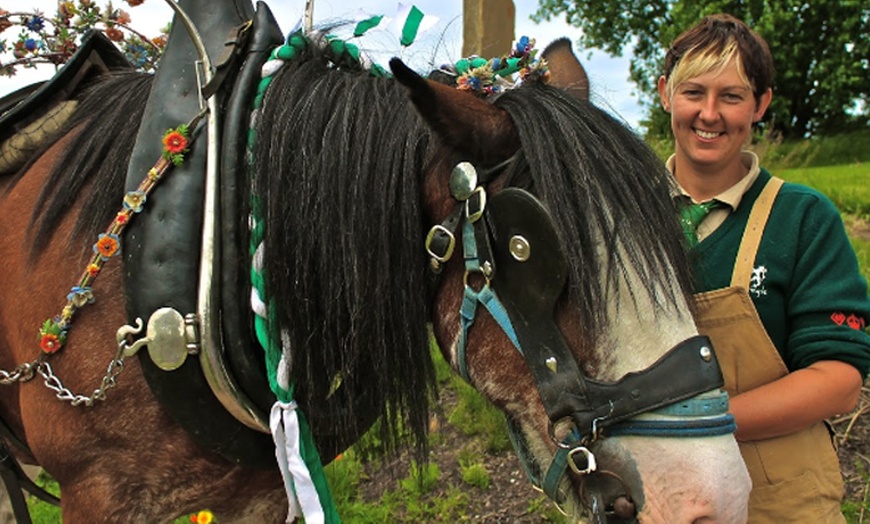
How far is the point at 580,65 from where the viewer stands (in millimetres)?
1782

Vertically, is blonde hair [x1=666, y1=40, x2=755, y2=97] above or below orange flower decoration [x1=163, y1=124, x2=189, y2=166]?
above

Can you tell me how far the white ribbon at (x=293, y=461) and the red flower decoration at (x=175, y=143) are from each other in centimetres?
58

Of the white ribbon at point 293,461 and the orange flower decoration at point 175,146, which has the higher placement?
the orange flower decoration at point 175,146

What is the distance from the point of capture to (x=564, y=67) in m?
1.79

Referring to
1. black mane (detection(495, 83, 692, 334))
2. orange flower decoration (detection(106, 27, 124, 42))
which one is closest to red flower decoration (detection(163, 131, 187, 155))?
black mane (detection(495, 83, 692, 334))

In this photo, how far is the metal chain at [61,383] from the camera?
4.81 ft

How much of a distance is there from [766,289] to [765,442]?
374 millimetres

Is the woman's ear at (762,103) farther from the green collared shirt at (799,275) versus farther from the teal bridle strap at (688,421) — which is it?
the teal bridle strap at (688,421)

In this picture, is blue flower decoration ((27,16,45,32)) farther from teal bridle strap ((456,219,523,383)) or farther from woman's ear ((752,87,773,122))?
woman's ear ((752,87,773,122))

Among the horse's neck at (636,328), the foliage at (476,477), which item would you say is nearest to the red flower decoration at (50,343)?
the horse's neck at (636,328)

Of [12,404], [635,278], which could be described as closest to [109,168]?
[12,404]

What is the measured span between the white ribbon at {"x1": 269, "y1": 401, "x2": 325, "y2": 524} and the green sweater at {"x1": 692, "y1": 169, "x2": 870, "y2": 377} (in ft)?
3.14

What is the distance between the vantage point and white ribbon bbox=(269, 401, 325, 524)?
59.3 inches

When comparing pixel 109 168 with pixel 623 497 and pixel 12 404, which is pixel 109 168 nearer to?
pixel 12 404
